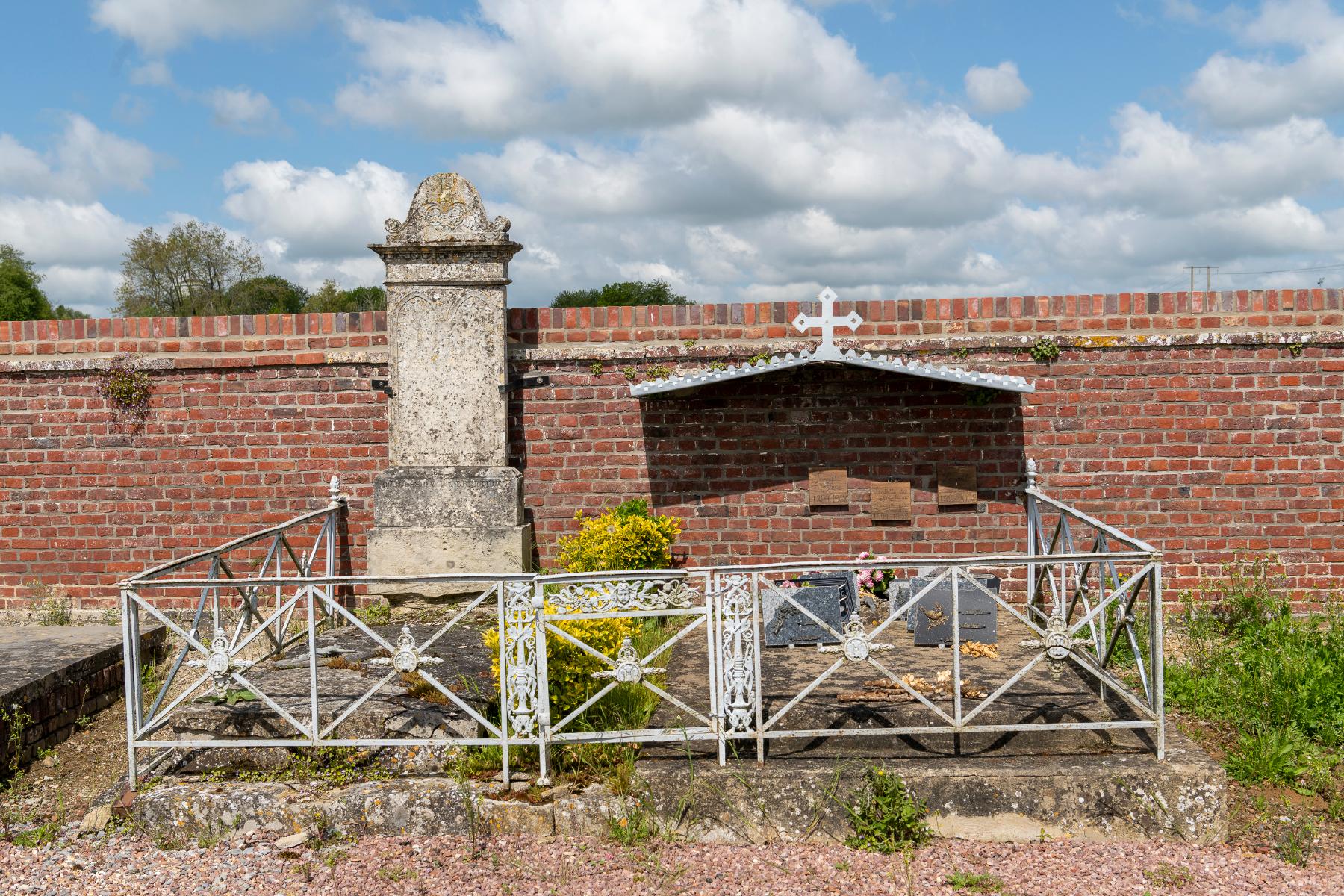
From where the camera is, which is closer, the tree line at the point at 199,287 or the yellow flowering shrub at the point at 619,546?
the yellow flowering shrub at the point at 619,546

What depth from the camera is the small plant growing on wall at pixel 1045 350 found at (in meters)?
7.66

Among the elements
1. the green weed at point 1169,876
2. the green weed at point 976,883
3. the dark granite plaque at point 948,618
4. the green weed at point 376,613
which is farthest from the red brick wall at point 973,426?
the green weed at point 976,883

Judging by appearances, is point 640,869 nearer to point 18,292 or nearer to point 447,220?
point 447,220

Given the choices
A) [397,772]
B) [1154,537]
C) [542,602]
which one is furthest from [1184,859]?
[1154,537]

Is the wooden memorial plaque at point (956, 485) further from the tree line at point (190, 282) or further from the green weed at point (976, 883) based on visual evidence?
the tree line at point (190, 282)

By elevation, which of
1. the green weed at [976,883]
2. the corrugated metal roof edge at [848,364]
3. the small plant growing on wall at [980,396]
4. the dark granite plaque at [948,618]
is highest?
the corrugated metal roof edge at [848,364]

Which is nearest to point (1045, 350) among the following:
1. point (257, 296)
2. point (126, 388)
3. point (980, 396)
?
point (980, 396)

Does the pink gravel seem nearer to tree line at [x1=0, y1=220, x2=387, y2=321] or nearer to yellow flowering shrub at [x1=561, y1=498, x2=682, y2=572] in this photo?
yellow flowering shrub at [x1=561, y1=498, x2=682, y2=572]

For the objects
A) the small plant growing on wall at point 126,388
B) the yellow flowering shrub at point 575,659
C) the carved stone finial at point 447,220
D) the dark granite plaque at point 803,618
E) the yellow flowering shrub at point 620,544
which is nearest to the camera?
the yellow flowering shrub at point 575,659

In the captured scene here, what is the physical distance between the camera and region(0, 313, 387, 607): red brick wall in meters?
8.06

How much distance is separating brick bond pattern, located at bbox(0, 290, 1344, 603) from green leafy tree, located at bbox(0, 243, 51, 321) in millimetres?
32517

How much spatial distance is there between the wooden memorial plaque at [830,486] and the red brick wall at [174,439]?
334 centimetres

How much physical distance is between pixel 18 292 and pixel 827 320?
4060 cm

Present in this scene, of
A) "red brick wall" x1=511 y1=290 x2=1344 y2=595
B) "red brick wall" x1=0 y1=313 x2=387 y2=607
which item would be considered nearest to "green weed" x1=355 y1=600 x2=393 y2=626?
"red brick wall" x1=0 y1=313 x2=387 y2=607
